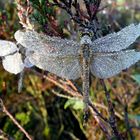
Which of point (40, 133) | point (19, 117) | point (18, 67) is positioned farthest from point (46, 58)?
point (40, 133)

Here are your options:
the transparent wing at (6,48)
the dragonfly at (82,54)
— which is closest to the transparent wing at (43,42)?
the dragonfly at (82,54)

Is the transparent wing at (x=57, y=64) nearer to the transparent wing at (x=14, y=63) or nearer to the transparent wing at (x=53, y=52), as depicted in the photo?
the transparent wing at (x=53, y=52)

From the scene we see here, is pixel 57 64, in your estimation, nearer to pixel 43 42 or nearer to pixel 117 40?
pixel 43 42

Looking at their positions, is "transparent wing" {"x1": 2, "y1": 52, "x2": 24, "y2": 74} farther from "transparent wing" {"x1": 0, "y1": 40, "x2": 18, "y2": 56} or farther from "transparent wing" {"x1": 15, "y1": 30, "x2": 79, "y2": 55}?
"transparent wing" {"x1": 15, "y1": 30, "x2": 79, "y2": 55}

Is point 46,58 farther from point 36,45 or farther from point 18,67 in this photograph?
point 18,67

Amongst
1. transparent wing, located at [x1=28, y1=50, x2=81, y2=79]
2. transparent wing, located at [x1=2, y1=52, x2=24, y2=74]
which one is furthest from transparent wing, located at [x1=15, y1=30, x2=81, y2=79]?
transparent wing, located at [x1=2, y1=52, x2=24, y2=74]

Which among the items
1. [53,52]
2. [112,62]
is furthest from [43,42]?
[112,62]
